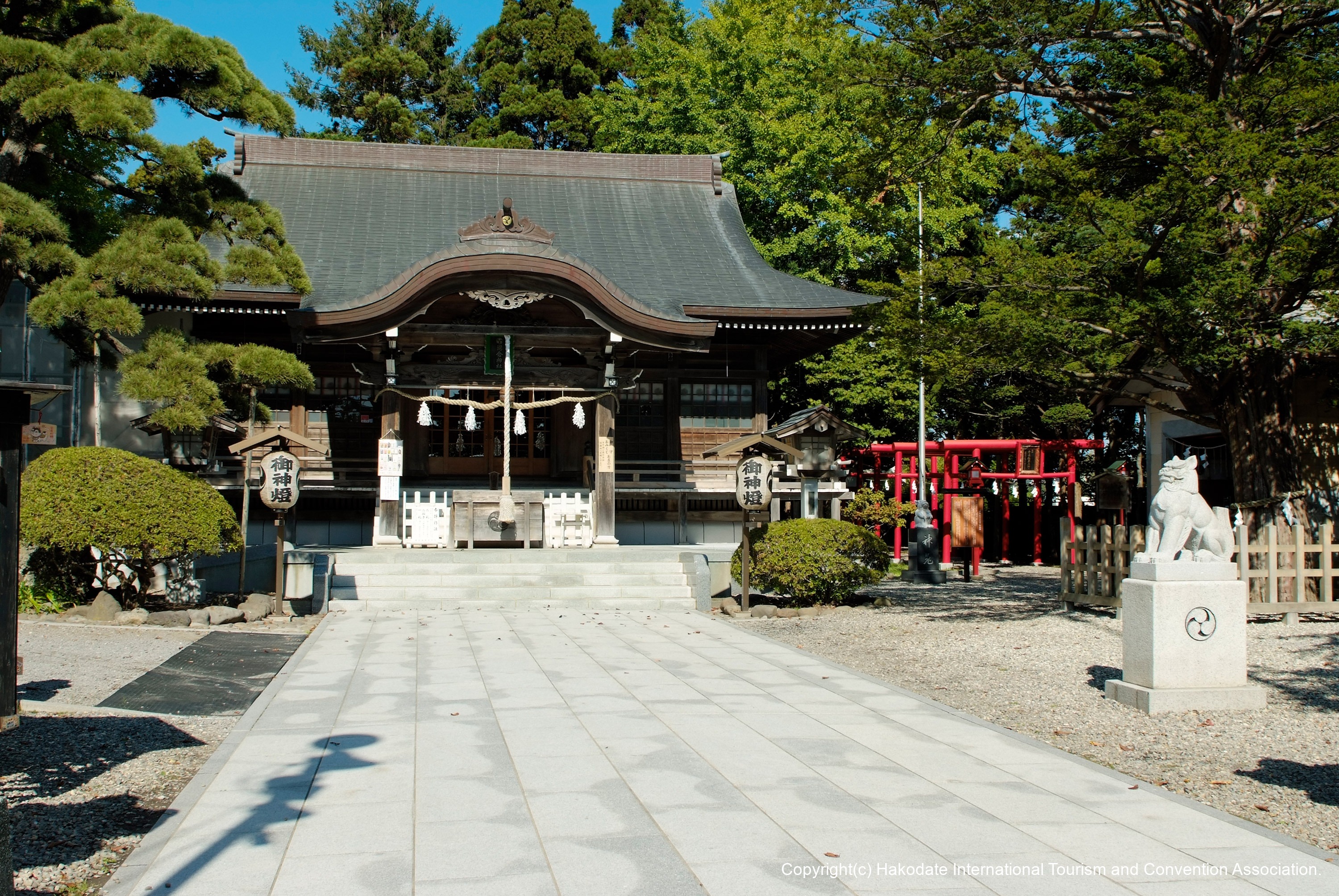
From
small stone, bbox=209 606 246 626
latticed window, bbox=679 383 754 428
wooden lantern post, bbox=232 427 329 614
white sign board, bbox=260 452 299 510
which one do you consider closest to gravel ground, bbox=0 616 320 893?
small stone, bbox=209 606 246 626

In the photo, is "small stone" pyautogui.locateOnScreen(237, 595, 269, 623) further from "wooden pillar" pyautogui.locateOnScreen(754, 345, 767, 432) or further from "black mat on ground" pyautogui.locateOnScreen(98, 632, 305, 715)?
"wooden pillar" pyautogui.locateOnScreen(754, 345, 767, 432)

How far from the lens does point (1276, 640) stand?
31.0 ft

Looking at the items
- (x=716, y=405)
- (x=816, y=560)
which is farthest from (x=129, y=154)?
(x=716, y=405)

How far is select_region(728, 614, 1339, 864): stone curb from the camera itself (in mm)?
4371

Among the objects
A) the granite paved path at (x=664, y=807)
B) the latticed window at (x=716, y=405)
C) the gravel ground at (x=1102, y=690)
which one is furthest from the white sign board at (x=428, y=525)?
the granite paved path at (x=664, y=807)

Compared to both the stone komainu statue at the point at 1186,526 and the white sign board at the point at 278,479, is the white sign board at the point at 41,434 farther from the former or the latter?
the stone komainu statue at the point at 1186,526

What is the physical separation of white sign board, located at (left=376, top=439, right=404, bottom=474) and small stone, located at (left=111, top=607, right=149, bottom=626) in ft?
17.1

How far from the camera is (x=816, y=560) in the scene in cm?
1265

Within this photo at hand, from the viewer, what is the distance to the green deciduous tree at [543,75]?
32.7 m

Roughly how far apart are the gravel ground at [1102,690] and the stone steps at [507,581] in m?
2.26

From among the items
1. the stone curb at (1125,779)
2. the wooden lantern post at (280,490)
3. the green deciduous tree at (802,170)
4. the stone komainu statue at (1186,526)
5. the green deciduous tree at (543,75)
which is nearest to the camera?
the stone curb at (1125,779)

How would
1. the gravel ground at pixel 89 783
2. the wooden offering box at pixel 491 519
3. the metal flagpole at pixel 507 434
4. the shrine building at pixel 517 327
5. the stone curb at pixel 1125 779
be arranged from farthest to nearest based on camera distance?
the wooden offering box at pixel 491 519
the shrine building at pixel 517 327
the metal flagpole at pixel 507 434
the stone curb at pixel 1125 779
the gravel ground at pixel 89 783

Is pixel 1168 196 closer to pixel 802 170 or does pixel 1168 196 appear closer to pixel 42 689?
pixel 42 689

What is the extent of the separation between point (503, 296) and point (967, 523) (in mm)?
8943
